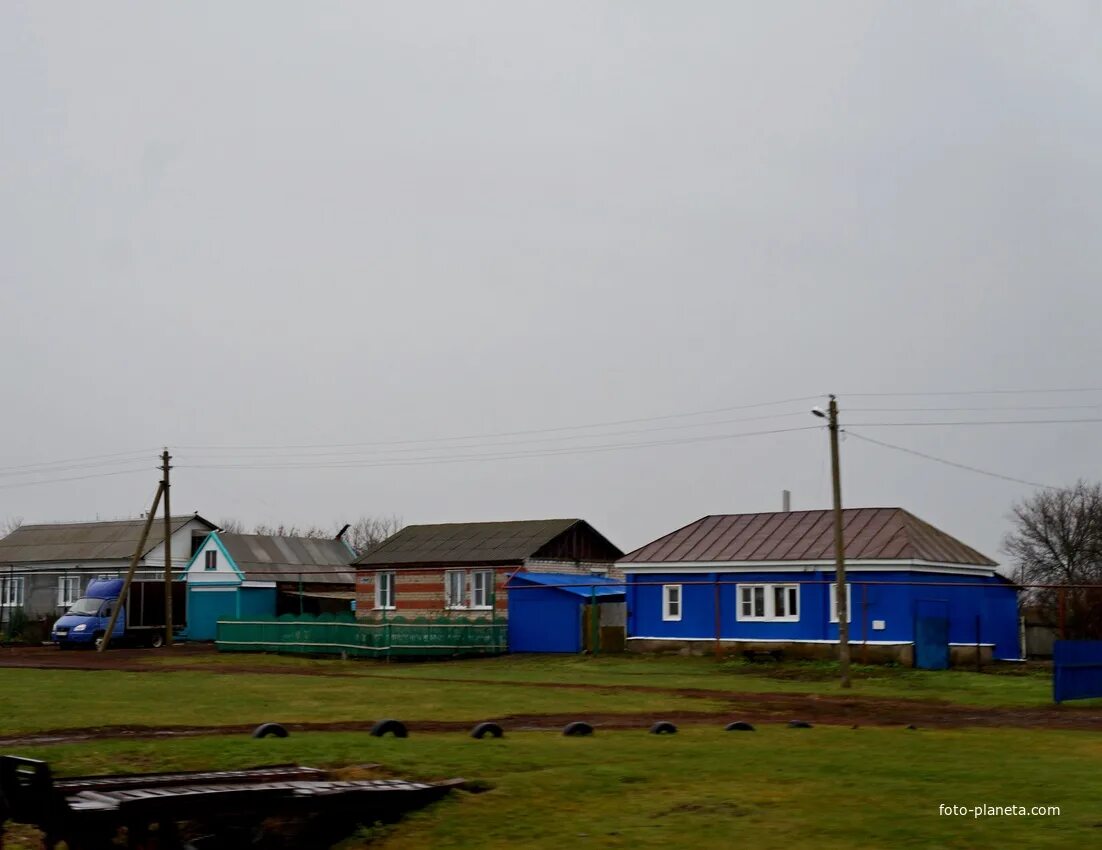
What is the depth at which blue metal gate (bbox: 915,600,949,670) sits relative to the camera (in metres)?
A: 40.3

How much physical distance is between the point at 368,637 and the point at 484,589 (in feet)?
33.5

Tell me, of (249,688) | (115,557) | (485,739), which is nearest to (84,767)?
(485,739)

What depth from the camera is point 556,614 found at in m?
47.6

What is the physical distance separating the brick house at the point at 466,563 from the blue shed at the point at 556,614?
3.13 metres

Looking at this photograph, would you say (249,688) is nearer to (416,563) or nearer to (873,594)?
(873,594)

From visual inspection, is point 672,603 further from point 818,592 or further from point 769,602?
point 818,592

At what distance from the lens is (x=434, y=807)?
1197cm

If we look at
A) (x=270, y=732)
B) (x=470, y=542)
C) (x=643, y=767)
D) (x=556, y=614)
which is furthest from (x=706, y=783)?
(x=470, y=542)

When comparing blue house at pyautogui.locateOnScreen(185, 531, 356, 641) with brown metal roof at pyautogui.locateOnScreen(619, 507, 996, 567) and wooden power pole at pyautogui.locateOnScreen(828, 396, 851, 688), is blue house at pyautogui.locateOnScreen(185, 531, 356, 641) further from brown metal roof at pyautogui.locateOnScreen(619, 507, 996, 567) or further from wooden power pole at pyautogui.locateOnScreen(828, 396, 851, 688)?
wooden power pole at pyautogui.locateOnScreen(828, 396, 851, 688)

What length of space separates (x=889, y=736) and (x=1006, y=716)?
7.47m

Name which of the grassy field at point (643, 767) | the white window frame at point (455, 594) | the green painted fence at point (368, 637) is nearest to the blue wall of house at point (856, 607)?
the green painted fence at point (368, 637)

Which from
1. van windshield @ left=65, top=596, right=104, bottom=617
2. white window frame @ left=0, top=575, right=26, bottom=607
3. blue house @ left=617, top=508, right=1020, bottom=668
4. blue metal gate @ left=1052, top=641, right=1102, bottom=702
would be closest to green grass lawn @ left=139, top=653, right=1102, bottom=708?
blue metal gate @ left=1052, top=641, right=1102, bottom=702

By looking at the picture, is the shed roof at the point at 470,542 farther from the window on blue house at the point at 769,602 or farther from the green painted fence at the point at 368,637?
the window on blue house at the point at 769,602

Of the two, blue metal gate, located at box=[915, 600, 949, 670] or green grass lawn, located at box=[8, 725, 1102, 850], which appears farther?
blue metal gate, located at box=[915, 600, 949, 670]
